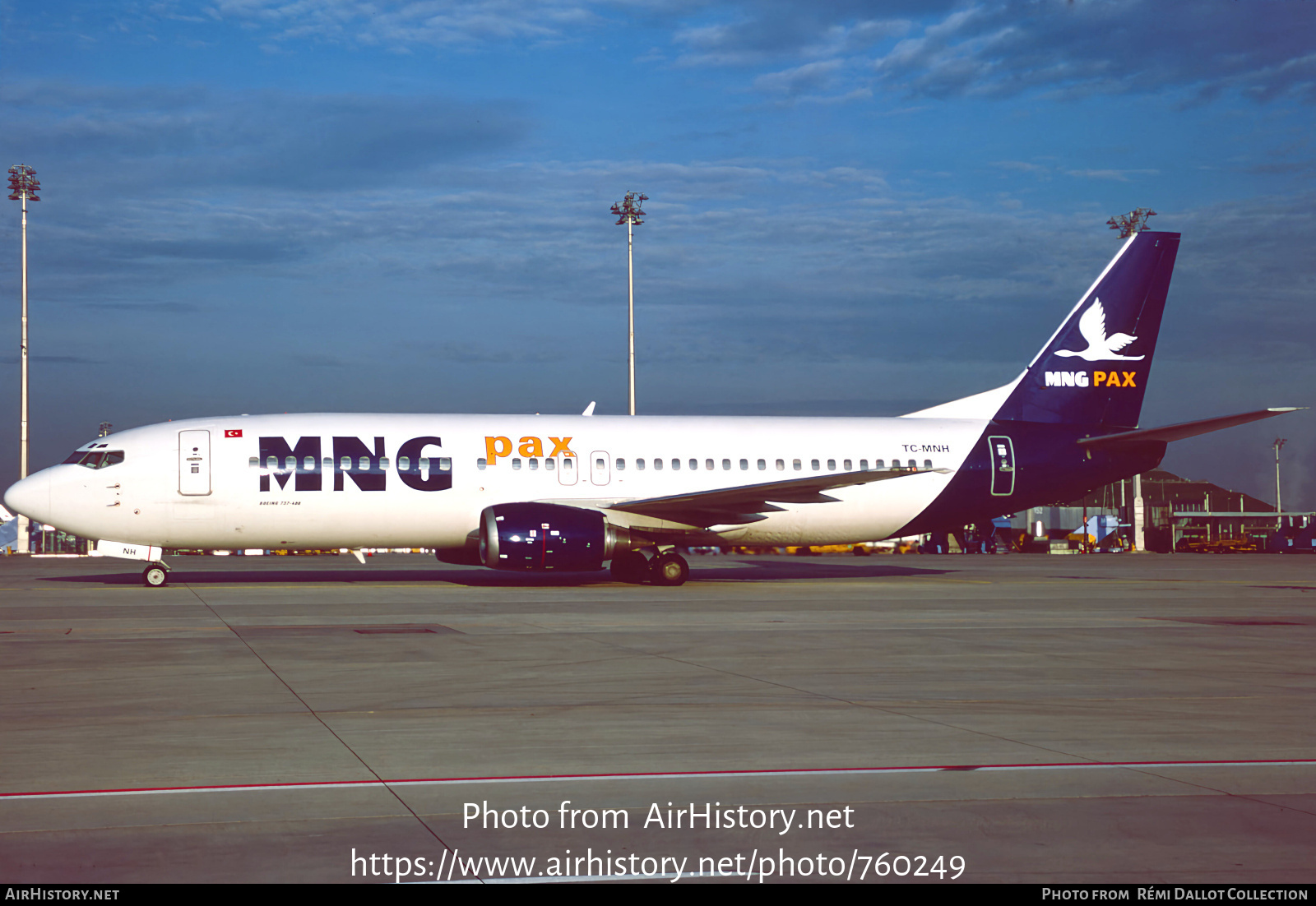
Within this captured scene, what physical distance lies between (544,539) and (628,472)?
356 centimetres

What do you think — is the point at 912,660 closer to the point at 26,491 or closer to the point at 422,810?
the point at 422,810

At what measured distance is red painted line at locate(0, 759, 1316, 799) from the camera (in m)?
6.85

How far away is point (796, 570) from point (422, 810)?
29.7 m

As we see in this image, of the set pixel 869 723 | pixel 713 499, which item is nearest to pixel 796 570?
pixel 713 499

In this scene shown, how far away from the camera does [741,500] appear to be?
86.7 ft

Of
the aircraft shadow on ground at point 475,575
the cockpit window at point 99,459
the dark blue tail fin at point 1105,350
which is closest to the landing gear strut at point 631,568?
the aircraft shadow on ground at point 475,575

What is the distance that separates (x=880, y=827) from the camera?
6.04 m

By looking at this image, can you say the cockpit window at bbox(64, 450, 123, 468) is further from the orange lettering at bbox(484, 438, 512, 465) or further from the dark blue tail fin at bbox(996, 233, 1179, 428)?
the dark blue tail fin at bbox(996, 233, 1179, 428)

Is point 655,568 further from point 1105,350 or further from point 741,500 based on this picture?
point 1105,350

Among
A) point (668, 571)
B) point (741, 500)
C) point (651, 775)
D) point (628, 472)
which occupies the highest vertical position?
point (628, 472)

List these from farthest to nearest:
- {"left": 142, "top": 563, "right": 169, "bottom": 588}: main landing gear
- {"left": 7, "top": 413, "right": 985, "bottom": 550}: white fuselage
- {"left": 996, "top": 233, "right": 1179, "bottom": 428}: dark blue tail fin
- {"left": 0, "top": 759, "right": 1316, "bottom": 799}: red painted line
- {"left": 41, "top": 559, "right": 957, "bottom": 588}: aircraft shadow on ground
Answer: {"left": 996, "top": 233, "right": 1179, "bottom": 428}: dark blue tail fin → {"left": 41, "top": 559, "right": 957, "bottom": 588}: aircraft shadow on ground → {"left": 142, "top": 563, "right": 169, "bottom": 588}: main landing gear → {"left": 7, "top": 413, "right": 985, "bottom": 550}: white fuselage → {"left": 0, "top": 759, "right": 1316, "bottom": 799}: red painted line

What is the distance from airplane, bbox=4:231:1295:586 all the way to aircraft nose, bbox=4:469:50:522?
4 centimetres

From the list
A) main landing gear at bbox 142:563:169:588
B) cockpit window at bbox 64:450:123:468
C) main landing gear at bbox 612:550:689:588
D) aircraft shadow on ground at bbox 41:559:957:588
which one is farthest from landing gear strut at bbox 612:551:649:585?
cockpit window at bbox 64:450:123:468

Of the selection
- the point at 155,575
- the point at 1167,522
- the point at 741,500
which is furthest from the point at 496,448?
the point at 1167,522
